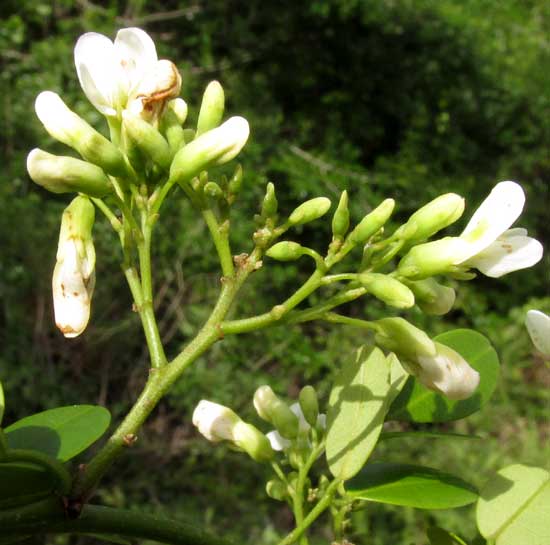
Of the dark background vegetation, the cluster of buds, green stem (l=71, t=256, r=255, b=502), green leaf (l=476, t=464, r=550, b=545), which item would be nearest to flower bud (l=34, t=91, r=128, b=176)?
the cluster of buds

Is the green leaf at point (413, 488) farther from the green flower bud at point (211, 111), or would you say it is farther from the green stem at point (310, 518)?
the green flower bud at point (211, 111)

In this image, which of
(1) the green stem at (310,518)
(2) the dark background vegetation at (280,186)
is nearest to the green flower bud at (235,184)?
(1) the green stem at (310,518)

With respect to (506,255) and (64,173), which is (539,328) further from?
(64,173)

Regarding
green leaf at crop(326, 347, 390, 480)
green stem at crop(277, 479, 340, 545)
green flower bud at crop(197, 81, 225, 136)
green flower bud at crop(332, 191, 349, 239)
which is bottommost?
green stem at crop(277, 479, 340, 545)

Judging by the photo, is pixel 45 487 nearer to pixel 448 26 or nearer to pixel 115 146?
pixel 115 146

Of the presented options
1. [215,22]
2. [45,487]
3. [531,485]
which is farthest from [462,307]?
[45,487]

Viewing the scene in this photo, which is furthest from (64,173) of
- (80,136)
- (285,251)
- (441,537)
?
(441,537)

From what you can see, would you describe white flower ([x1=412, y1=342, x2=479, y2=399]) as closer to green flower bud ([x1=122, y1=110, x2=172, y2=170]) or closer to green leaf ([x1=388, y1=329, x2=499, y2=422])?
green leaf ([x1=388, y1=329, x2=499, y2=422])
